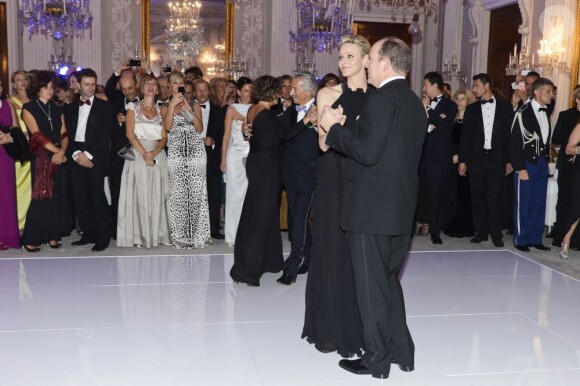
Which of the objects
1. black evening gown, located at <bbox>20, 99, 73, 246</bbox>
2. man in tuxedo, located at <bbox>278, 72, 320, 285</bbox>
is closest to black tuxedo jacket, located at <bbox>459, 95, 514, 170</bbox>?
man in tuxedo, located at <bbox>278, 72, 320, 285</bbox>

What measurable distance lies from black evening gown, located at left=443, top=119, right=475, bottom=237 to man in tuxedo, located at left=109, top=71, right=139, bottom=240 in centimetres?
393

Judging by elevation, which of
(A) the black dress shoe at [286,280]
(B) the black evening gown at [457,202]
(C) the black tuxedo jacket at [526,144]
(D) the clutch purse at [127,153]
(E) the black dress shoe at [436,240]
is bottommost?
(E) the black dress shoe at [436,240]

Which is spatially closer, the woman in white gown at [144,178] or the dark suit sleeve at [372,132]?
the dark suit sleeve at [372,132]

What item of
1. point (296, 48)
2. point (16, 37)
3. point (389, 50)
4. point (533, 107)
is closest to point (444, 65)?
point (296, 48)

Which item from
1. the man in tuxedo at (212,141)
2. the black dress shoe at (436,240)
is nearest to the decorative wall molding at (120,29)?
the man in tuxedo at (212,141)

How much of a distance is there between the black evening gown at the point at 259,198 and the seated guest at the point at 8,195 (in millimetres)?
2663

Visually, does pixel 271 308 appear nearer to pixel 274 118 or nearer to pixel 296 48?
pixel 274 118

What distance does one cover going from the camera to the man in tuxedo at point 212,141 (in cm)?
782

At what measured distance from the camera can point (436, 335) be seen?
15.3ft

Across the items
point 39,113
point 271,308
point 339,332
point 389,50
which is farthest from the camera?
point 39,113

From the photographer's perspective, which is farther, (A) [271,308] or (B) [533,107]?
(B) [533,107]

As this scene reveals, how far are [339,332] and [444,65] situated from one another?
33.3 ft

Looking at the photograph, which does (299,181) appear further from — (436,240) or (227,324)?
(436,240)

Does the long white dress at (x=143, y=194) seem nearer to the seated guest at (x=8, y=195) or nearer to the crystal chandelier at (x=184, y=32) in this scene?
the seated guest at (x=8, y=195)
